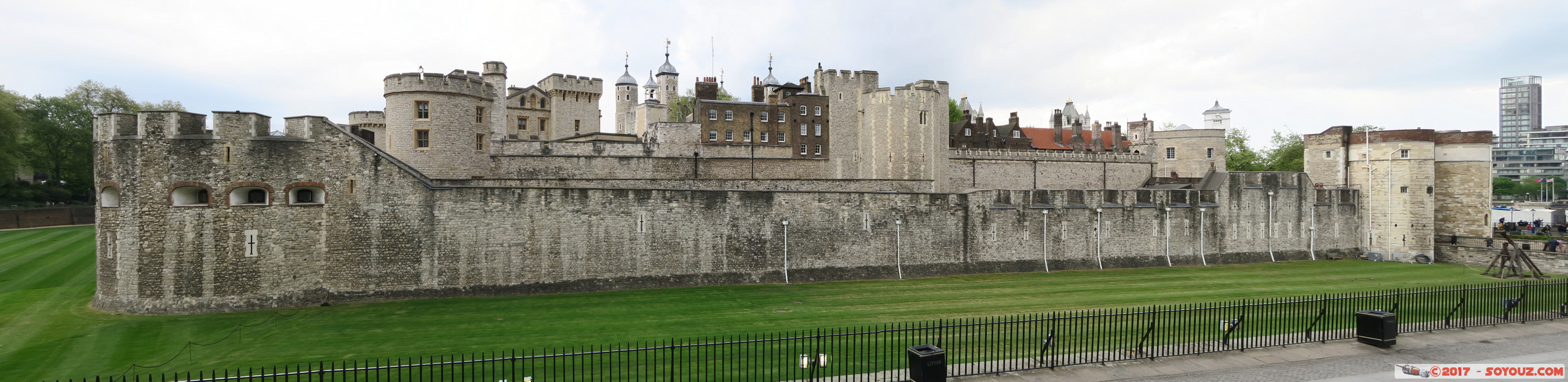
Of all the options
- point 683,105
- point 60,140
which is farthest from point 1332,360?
point 60,140

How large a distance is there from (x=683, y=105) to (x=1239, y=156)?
53549 millimetres

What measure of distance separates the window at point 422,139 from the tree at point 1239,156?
67.4m

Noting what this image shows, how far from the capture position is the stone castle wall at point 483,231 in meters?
21.8

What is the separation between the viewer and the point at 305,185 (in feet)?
75.3

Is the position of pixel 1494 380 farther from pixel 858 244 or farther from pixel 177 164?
pixel 177 164

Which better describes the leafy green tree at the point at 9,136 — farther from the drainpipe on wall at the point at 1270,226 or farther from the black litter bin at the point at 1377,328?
the drainpipe on wall at the point at 1270,226

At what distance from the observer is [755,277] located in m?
28.8

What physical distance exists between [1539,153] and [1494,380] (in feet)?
694

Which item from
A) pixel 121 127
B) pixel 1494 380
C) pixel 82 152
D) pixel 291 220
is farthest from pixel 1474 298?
pixel 82 152

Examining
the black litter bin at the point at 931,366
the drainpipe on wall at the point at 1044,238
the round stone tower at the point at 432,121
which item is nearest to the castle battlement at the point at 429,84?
the round stone tower at the point at 432,121

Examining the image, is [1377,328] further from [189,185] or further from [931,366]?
[189,185]

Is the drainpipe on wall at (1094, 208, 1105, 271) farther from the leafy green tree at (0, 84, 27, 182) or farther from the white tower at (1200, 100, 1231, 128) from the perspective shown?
the leafy green tree at (0, 84, 27, 182)

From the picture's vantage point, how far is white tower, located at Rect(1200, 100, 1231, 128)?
162 feet

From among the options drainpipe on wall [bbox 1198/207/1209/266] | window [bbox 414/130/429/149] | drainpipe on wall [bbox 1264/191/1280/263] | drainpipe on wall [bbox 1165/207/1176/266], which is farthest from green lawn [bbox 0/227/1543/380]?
window [bbox 414/130/429/149]
